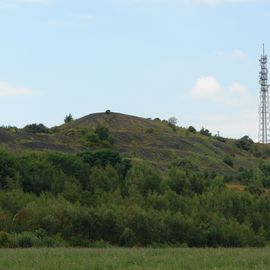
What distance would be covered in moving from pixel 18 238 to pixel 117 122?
88735mm

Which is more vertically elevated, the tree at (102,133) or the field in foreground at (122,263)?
the tree at (102,133)

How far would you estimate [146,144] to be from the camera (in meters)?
116

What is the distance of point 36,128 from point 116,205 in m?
61.0

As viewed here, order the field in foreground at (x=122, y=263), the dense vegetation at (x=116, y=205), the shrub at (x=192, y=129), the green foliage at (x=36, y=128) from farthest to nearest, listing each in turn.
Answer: the shrub at (x=192, y=129) < the green foliage at (x=36, y=128) < the dense vegetation at (x=116, y=205) < the field in foreground at (x=122, y=263)

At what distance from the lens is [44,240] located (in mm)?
49188

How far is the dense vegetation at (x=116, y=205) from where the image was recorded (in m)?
56.2

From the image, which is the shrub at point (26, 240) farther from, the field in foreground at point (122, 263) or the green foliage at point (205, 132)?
the green foliage at point (205, 132)

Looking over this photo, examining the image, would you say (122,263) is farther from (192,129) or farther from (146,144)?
(192,129)

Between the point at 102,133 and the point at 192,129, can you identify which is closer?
the point at 102,133

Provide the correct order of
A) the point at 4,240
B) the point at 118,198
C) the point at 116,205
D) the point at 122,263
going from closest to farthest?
the point at 122,263 < the point at 4,240 < the point at 116,205 < the point at 118,198

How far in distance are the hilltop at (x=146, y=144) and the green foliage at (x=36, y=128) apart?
967 mm

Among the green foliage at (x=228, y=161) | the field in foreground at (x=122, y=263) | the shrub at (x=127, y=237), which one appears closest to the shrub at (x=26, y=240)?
the shrub at (x=127, y=237)

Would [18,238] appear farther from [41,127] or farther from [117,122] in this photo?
[117,122]

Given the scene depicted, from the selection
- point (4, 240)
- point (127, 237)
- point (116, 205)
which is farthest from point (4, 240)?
point (116, 205)
